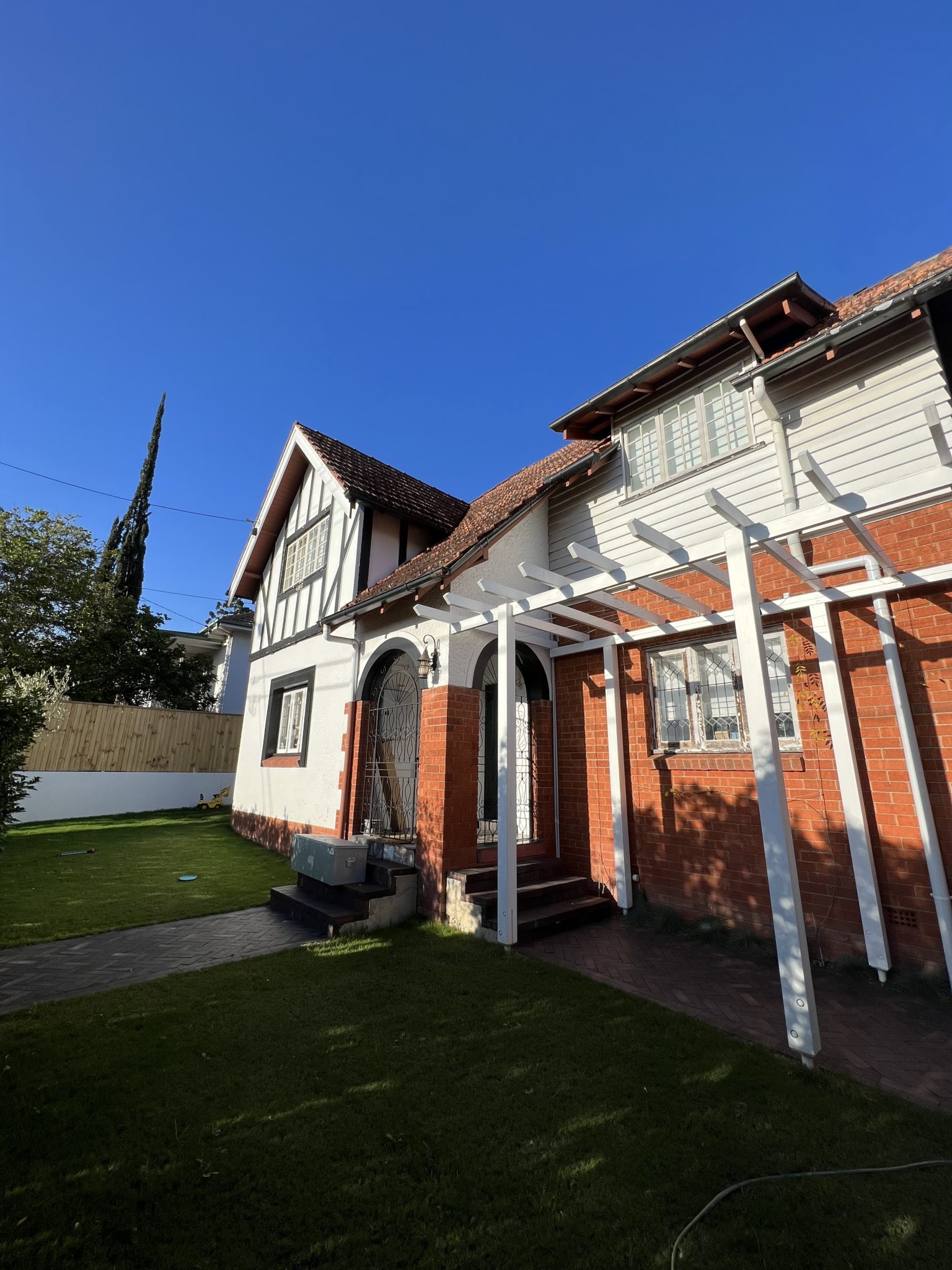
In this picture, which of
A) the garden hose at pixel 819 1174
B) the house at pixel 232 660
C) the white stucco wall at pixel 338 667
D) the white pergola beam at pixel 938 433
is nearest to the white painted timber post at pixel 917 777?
the white pergola beam at pixel 938 433

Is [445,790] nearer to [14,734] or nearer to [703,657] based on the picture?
[703,657]

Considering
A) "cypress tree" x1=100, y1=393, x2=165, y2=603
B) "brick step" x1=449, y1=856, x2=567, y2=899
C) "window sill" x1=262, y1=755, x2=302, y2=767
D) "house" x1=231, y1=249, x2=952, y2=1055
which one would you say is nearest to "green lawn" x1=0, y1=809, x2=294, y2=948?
"house" x1=231, y1=249, x2=952, y2=1055

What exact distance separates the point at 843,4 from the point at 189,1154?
1238cm

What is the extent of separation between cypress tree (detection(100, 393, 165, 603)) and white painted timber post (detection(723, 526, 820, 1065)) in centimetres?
2363

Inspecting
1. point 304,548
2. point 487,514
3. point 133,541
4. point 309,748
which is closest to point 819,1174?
point 487,514

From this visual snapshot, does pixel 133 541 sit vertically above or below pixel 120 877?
above

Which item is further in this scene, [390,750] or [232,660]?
[232,660]

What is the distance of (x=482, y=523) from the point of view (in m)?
8.79

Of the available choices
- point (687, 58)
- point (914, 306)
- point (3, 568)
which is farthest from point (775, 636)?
point (3, 568)

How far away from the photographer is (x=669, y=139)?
8.30 meters

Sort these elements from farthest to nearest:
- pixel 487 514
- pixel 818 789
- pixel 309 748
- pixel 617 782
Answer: pixel 309 748
pixel 487 514
pixel 617 782
pixel 818 789

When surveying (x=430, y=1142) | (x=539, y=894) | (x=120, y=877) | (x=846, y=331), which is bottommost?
(x=430, y=1142)

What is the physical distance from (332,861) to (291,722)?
18.0 ft

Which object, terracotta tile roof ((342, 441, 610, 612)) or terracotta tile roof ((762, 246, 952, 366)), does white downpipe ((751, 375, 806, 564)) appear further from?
terracotta tile roof ((342, 441, 610, 612))
